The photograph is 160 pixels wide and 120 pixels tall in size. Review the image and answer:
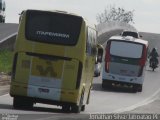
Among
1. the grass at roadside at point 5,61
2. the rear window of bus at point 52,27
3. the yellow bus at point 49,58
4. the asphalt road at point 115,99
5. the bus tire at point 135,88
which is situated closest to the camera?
the yellow bus at point 49,58

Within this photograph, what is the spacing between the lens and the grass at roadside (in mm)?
39491

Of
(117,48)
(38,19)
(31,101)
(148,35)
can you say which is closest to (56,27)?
(38,19)

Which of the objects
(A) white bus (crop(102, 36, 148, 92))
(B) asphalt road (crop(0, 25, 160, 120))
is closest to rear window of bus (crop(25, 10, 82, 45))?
(B) asphalt road (crop(0, 25, 160, 120))

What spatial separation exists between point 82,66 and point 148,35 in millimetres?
85551

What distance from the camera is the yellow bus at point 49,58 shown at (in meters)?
21.5

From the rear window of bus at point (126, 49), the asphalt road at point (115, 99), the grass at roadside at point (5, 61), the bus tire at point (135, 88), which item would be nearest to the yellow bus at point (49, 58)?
the asphalt road at point (115, 99)

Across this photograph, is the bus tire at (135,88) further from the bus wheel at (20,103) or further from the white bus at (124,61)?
the bus wheel at (20,103)

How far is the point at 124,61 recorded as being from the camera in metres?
38.8

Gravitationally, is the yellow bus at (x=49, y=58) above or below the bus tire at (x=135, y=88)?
above

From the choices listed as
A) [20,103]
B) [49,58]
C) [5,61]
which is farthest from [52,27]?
[5,61]

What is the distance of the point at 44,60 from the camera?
21.6 metres

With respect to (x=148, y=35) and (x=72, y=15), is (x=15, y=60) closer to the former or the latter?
(x=72, y=15)

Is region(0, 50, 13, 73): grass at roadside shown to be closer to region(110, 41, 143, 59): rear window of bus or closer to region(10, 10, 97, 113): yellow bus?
region(110, 41, 143, 59): rear window of bus

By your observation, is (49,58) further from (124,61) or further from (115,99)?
(124,61)
